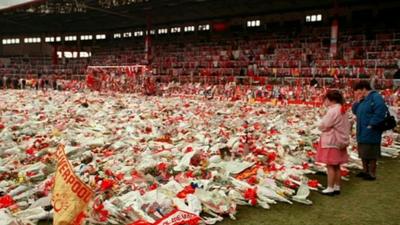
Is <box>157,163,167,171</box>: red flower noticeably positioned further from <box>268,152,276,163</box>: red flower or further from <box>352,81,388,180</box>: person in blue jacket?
<box>352,81,388,180</box>: person in blue jacket

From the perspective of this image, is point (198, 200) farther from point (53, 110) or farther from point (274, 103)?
point (274, 103)

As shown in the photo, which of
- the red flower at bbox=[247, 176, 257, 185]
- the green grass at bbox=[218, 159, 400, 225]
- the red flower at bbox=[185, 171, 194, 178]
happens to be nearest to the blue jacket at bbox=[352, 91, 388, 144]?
the green grass at bbox=[218, 159, 400, 225]

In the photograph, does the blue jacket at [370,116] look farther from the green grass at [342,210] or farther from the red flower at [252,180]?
the red flower at [252,180]

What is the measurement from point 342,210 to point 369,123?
5.81 feet

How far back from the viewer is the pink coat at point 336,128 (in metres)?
5.43

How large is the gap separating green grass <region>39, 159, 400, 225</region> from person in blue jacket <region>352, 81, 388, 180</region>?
47cm

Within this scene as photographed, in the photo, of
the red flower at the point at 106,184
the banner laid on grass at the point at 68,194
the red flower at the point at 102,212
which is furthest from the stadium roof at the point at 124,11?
the banner laid on grass at the point at 68,194

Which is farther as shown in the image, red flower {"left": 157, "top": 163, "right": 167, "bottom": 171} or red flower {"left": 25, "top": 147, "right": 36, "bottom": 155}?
red flower {"left": 25, "top": 147, "right": 36, "bottom": 155}

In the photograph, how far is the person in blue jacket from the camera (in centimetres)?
618

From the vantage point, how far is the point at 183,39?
42906mm

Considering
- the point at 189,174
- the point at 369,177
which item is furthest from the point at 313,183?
the point at 189,174

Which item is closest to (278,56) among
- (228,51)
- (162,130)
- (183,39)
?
(228,51)

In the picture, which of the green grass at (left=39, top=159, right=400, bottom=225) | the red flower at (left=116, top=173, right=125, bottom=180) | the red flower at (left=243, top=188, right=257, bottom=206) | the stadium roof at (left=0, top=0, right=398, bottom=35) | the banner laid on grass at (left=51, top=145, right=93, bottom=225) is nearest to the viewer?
the banner laid on grass at (left=51, top=145, right=93, bottom=225)

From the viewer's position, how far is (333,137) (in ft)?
17.9
